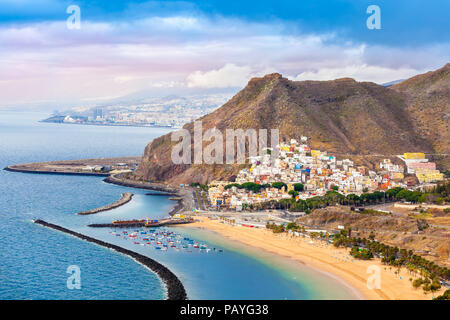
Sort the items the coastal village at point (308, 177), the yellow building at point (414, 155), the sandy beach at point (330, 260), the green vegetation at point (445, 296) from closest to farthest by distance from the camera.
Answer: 1. the green vegetation at point (445, 296)
2. the sandy beach at point (330, 260)
3. the coastal village at point (308, 177)
4. the yellow building at point (414, 155)

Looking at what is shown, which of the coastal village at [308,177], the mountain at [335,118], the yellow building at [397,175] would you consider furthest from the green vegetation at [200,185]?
the yellow building at [397,175]

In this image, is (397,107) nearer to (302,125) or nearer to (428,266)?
(302,125)

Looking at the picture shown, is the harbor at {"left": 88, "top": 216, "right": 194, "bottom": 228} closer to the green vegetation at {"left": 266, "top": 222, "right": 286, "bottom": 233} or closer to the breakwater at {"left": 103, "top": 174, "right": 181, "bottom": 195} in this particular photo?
the green vegetation at {"left": 266, "top": 222, "right": 286, "bottom": 233}

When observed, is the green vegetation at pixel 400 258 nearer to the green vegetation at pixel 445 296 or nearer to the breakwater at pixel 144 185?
the green vegetation at pixel 445 296

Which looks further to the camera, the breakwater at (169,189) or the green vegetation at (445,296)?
the breakwater at (169,189)

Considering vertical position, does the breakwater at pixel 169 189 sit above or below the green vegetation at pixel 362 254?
above

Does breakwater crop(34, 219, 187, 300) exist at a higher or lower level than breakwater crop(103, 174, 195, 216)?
lower

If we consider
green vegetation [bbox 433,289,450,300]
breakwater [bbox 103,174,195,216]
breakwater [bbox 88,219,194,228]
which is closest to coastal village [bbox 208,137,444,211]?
breakwater [bbox 103,174,195,216]
